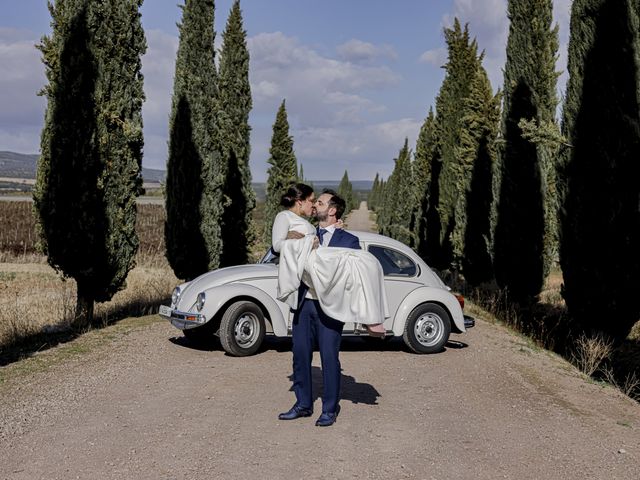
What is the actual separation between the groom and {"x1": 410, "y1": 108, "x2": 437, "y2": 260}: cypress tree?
22.9m

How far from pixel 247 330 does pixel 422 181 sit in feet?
72.7

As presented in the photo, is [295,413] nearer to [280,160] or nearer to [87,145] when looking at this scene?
[87,145]

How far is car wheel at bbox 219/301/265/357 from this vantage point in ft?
29.1

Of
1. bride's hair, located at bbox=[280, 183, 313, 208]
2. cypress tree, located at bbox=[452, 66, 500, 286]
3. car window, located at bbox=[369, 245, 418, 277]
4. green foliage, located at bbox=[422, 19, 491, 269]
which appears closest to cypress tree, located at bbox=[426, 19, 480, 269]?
green foliage, located at bbox=[422, 19, 491, 269]

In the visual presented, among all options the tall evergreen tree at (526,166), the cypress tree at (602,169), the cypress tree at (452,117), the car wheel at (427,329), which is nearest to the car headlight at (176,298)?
the car wheel at (427,329)

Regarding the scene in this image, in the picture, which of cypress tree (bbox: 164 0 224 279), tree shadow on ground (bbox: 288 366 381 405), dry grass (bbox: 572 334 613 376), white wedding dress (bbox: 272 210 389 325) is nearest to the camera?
white wedding dress (bbox: 272 210 389 325)

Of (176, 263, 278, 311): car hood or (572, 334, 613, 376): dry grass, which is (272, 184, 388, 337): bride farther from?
(572, 334, 613, 376): dry grass

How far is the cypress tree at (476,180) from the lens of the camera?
19984 millimetres

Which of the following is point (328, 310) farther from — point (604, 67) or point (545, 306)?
point (545, 306)

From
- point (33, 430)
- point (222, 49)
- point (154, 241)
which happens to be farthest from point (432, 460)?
point (154, 241)

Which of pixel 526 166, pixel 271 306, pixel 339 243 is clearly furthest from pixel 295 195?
pixel 526 166

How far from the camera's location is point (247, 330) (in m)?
9.05

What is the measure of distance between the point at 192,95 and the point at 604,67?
953 centimetres

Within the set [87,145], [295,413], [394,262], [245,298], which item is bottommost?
[295,413]
